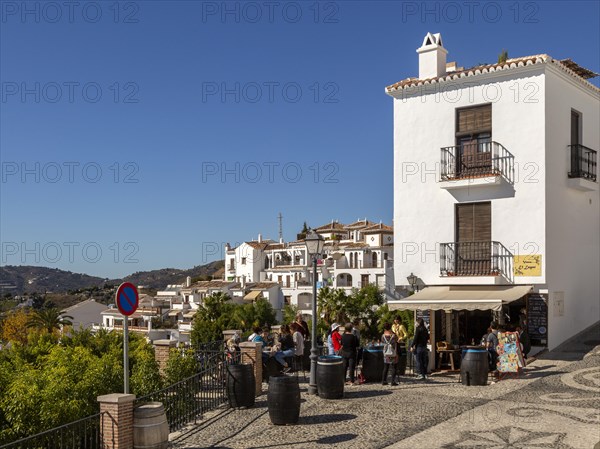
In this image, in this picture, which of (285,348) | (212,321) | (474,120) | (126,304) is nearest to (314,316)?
(285,348)

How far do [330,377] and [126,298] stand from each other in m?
5.57

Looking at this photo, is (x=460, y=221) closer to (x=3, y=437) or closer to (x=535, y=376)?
(x=535, y=376)

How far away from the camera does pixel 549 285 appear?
20.2m

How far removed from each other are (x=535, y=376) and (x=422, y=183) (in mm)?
7771

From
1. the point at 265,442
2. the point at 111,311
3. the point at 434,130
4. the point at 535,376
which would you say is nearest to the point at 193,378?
the point at 265,442

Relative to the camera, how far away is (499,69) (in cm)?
2044

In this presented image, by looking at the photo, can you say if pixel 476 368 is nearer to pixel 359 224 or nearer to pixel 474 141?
pixel 474 141

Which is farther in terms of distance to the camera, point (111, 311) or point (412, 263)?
point (111, 311)

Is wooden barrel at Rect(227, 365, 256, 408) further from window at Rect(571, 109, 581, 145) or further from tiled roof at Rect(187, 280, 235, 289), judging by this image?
tiled roof at Rect(187, 280, 235, 289)

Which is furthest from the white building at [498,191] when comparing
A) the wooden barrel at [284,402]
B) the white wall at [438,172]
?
the wooden barrel at [284,402]

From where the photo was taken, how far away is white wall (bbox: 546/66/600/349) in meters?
20.4

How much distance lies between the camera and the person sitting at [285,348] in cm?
1735

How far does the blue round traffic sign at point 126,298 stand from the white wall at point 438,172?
491 inches

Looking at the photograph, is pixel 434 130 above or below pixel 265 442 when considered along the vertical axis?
above
